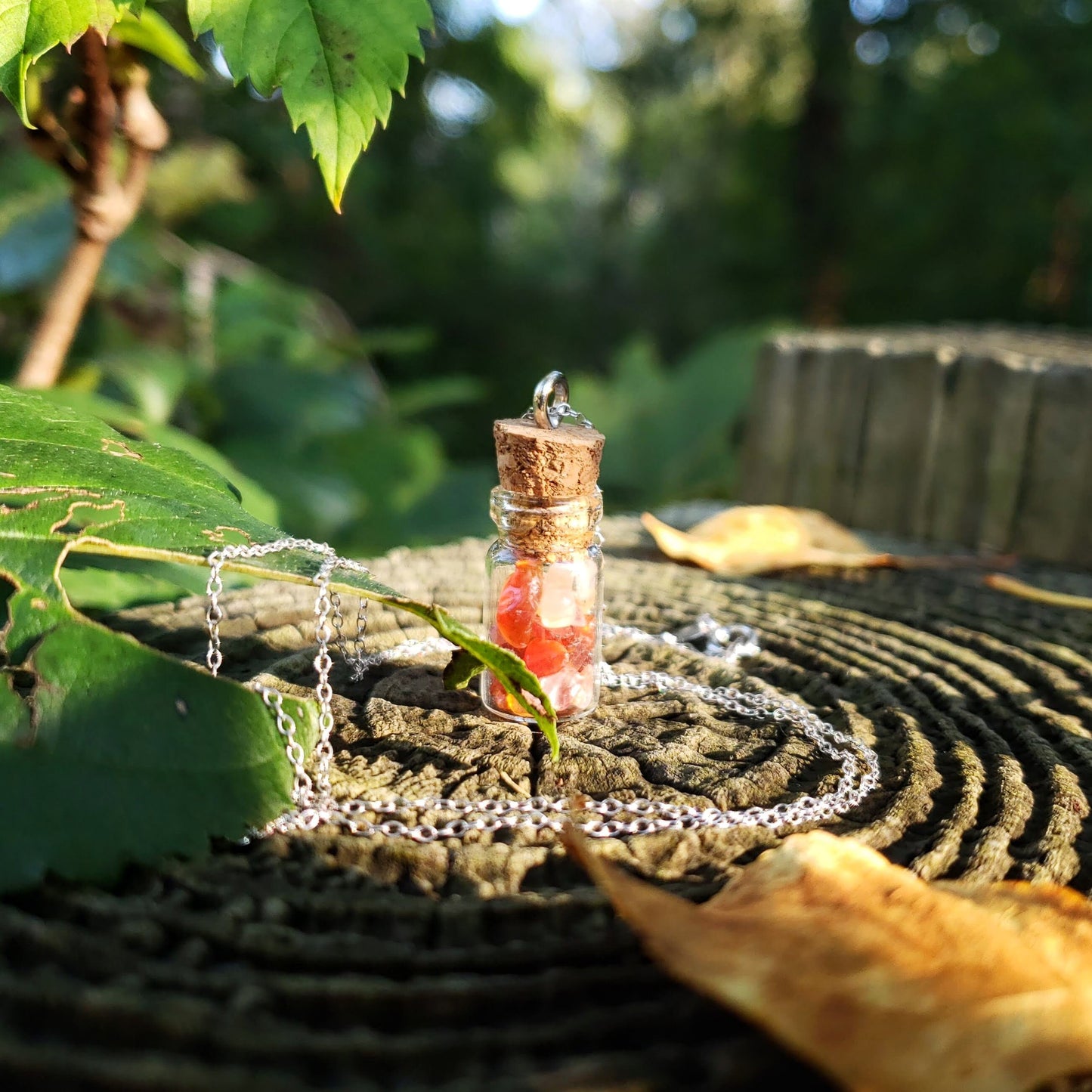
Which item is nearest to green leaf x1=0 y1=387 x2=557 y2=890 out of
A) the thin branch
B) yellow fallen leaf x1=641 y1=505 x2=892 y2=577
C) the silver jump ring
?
the silver jump ring

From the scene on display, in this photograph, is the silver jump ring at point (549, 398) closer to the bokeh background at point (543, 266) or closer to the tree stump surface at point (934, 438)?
the bokeh background at point (543, 266)

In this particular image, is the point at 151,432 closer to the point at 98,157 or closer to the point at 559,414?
the point at 98,157

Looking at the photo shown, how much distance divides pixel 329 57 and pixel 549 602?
0.46m

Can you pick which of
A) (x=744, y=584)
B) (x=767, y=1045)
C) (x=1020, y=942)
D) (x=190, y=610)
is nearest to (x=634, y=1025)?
(x=767, y=1045)

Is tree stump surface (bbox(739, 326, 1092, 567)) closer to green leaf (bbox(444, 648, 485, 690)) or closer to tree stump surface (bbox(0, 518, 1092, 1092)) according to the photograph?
tree stump surface (bbox(0, 518, 1092, 1092))

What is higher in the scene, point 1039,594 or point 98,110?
point 98,110

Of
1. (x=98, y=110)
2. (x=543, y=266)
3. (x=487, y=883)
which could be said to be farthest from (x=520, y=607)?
(x=543, y=266)

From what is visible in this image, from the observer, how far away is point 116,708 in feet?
2.21

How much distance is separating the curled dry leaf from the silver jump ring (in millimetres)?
395

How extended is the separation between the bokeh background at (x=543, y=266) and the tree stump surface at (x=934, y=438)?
0.78m

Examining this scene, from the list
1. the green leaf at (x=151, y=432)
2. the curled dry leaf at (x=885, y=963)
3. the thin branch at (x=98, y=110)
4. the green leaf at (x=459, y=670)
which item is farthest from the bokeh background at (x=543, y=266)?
the curled dry leaf at (x=885, y=963)

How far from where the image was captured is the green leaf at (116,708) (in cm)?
64

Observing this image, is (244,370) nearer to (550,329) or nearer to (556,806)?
(556,806)

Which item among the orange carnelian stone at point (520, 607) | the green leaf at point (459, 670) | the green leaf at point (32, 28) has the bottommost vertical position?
the green leaf at point (459, 670)
